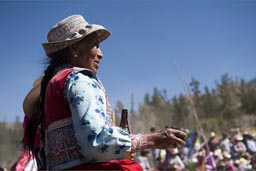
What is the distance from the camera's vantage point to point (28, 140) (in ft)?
5.69

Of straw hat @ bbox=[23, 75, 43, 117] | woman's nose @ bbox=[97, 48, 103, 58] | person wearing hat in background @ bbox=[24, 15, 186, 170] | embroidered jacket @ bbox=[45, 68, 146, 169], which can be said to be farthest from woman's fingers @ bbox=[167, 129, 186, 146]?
straw hat @ bbox=[23, 75, 43, 117]

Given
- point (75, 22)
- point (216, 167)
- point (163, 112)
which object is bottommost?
point (216, 167)

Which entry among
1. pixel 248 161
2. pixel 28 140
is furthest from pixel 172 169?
pixel 28 140

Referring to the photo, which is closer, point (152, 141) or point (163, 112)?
point (152, 141)

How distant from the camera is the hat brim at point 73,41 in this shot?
1553 millimetres

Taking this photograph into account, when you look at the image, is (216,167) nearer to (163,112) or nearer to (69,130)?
(69,130)

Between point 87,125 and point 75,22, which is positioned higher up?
point 75,22

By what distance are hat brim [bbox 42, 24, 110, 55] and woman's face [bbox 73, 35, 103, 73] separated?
1.5 inches

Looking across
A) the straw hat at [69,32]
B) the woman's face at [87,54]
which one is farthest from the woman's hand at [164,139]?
the straw hat at [69,32]

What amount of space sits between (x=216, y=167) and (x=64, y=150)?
8.69 m

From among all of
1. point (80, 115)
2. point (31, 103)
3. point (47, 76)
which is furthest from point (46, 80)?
point (80, 115)

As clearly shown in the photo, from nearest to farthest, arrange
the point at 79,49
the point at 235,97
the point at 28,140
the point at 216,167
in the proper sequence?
the point at 79,49, the point at 28,140, the point at 216,167, the point at 235,97

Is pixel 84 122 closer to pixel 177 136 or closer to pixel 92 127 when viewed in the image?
pixel 92 127

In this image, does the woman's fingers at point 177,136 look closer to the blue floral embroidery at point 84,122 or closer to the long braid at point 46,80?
the blue floral embroidery at point 84,122
